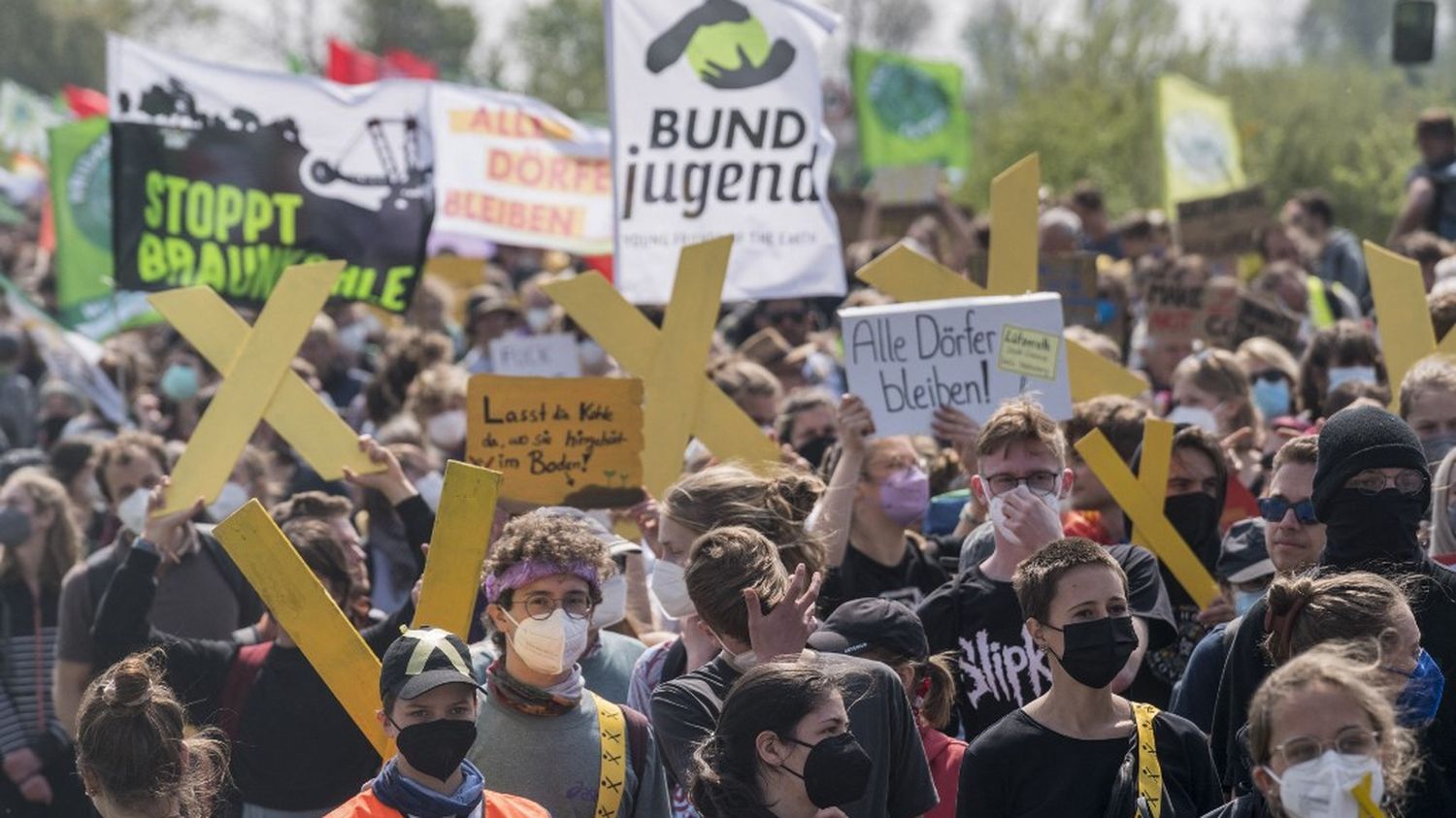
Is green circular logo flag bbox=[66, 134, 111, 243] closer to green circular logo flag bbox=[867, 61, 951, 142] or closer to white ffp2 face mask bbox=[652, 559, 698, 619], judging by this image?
green circular logo flag bbox=[867, 61, 951, 142]

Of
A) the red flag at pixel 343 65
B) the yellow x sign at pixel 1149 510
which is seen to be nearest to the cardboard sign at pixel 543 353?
the yellow x sign at pixel 1149 510

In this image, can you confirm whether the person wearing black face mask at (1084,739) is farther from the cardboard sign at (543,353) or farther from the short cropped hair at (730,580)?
the cardboard sign at (543,353)

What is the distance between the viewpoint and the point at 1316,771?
3.59 m

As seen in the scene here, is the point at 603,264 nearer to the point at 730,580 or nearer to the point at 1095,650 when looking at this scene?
the point at 730,580

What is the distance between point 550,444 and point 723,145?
2617 mm

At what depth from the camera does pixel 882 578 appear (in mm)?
6406

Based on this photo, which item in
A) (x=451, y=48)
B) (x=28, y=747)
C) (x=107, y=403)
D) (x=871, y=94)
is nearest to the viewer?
(x=28, y=747)

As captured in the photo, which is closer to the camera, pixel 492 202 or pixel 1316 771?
pixel 1316 771

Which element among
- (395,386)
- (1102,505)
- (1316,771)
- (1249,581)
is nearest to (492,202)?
(395,386)

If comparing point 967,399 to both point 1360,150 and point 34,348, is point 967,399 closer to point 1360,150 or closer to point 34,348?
point 34,348

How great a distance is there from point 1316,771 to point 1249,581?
245 centimetres

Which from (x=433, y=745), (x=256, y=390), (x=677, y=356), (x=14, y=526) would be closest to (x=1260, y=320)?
(x=677, y=356)

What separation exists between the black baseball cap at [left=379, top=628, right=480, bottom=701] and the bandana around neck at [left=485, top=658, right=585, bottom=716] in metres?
0.39

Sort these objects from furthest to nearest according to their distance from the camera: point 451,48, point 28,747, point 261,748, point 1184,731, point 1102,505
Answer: point 451,48
point 28,747
point 1102,505
point 261,748
point 1184,731
